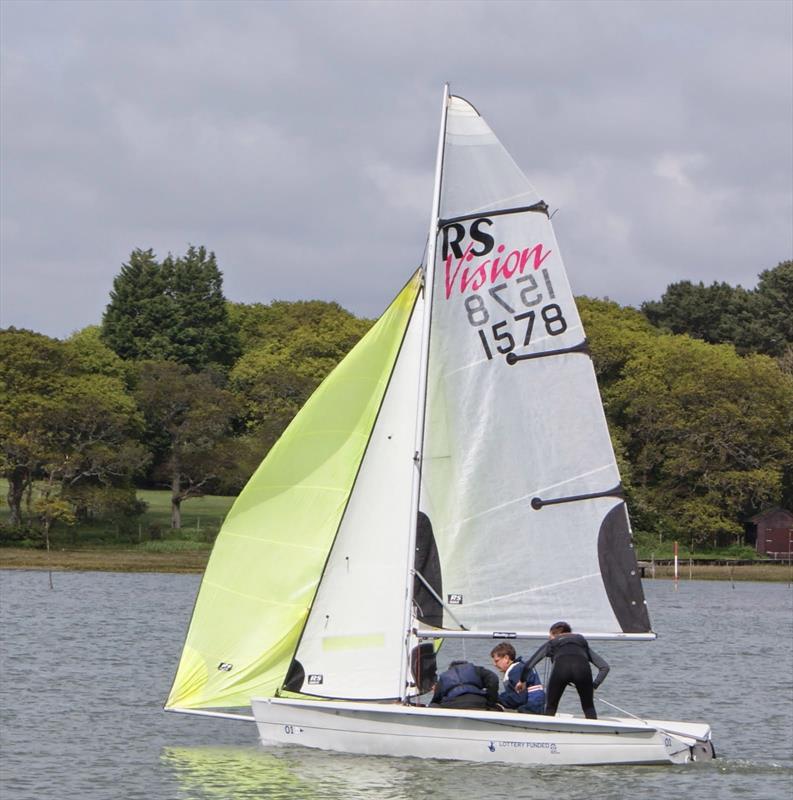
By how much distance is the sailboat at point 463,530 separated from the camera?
20.6 metres

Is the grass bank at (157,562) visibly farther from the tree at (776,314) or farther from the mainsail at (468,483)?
the mainsail at (468,483)

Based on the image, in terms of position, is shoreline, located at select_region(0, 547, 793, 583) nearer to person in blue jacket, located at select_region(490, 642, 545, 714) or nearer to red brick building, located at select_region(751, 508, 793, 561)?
red brick building, located at select_region(751, 508, 793, 561)

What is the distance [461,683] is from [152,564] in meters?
64.7

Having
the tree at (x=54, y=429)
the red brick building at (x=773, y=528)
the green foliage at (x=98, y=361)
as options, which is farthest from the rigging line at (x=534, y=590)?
the green foliage at (x=98, y=361)

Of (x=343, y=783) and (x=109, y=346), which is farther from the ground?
(x=109, y=346)

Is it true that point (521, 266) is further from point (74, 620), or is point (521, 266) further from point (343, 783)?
point (74, 620)

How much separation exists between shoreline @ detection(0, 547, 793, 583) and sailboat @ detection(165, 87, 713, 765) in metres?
60.3

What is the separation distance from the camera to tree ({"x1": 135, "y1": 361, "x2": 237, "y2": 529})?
331ft

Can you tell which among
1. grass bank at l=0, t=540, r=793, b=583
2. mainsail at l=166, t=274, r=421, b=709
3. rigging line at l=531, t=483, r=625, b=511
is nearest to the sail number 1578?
mainsail at l=166, t=274, r=421, b=709

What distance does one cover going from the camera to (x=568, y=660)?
20.3 metres

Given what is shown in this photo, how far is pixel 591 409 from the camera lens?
21.1 metres

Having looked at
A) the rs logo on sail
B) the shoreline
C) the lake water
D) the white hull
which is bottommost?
the lake water

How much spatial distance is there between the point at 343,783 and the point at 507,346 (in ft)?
19.6

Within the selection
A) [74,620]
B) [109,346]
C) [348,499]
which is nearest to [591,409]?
[348,499]
